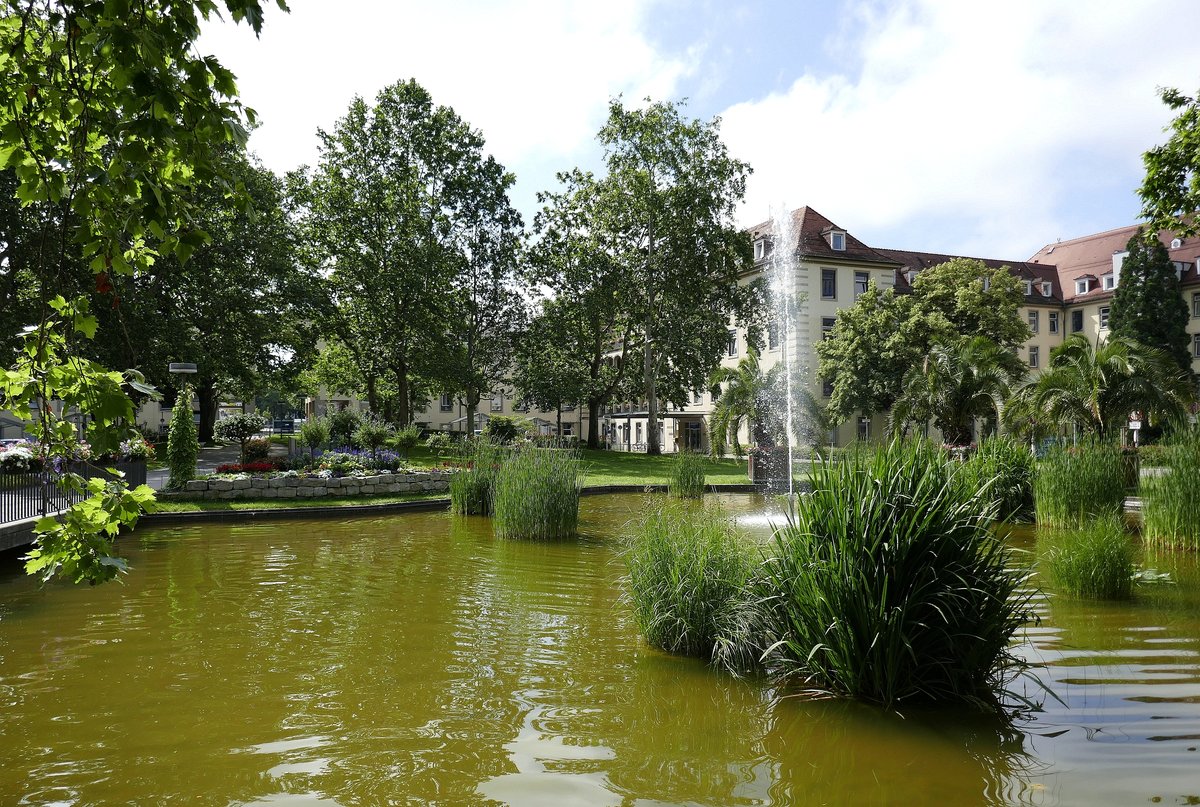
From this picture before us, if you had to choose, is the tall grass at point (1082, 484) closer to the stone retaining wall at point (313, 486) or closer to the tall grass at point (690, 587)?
the tall grass at point (690, 587)

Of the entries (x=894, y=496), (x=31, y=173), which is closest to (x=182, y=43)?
(x=31, y=173)

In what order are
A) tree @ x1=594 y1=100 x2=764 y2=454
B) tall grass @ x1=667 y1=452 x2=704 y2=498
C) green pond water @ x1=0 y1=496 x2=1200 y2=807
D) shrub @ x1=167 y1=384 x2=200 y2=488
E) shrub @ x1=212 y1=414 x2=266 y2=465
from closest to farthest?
green pond water @ x1=0 y1=496 x2=1200 y2=807
shrub @ x1=167 y1=384 x2=200 y2=488
tall grass @ x1=667 y1=452 x2=704 y2=498
tree @ x1=594 y1=100 x2=764 y2=454
shrub @ x1=212 y1=414 x2=266 y2=465

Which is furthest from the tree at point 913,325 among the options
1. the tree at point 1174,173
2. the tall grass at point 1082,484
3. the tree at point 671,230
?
the tall grass at point 1082,484

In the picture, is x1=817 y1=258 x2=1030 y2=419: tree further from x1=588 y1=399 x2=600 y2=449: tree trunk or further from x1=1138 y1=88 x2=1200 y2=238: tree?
x1=1138 y1=88 x2=1200 y2=238: tree

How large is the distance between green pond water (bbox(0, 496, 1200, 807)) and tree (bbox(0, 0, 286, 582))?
187 centimetres

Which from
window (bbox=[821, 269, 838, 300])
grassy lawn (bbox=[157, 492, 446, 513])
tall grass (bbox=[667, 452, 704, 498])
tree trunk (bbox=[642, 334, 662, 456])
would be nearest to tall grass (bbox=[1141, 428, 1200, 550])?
tall grass (bbox=[667, 452, 704, 498])

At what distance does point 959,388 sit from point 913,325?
12034 mm

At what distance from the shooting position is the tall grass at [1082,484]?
40.9 feet

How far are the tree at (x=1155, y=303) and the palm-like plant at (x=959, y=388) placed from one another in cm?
2646

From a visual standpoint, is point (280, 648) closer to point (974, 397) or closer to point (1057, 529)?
point (1057, 529)

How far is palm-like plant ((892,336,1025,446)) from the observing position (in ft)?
88.8

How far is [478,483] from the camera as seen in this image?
16.3 metres

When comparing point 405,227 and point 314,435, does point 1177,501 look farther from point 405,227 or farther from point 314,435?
point 405,227

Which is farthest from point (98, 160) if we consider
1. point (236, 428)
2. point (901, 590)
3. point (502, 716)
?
point (236, 428)
